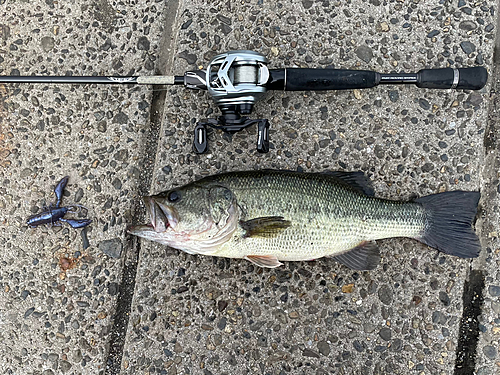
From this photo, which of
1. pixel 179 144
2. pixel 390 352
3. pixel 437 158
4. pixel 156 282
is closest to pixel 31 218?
pixel 156 282

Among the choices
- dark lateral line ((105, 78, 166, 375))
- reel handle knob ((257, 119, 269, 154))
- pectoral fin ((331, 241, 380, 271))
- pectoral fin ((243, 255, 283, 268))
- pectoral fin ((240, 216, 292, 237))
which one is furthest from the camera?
dark lateral line ((105, 78, 166, 375))

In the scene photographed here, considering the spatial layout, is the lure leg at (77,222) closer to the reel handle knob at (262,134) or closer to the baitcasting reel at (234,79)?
the baitcasting reel at (234,79)

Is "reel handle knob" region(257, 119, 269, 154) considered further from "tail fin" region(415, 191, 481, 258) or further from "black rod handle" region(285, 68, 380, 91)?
"tail fin" region(415, 191, 481, 258)

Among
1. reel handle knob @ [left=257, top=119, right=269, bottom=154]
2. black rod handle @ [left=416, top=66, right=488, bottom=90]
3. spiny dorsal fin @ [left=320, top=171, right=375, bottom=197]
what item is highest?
black rod handle @ [left=416, top=66, right=488, bottom=90]

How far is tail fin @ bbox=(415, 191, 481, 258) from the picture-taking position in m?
2.44

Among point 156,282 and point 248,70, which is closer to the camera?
point 248,70

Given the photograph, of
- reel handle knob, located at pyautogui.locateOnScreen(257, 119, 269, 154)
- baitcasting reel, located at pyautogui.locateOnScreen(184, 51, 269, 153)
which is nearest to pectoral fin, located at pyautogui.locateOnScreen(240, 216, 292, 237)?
reel handle knob, located at pyautogui.locateOnScreen(257, 119, 269, 154)

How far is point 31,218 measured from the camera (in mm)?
2736

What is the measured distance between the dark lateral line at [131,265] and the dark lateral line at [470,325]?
2.54m

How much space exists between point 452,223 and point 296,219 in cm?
112

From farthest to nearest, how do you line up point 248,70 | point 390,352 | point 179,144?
point 179,144, point 390,352, point 248,70

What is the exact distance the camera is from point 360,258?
2.47m

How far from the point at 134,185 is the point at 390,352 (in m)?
2.35

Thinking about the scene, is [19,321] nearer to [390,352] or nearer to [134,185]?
[134,185]
